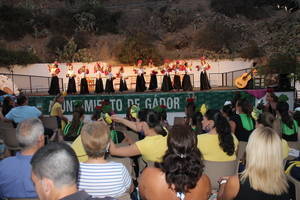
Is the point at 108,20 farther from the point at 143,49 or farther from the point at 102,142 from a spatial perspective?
the point at 102,142

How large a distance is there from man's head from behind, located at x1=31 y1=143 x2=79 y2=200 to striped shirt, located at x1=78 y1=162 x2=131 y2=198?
0.93 m

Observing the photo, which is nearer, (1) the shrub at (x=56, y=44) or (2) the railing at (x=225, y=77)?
(2) the railing at (x=225, y=77)

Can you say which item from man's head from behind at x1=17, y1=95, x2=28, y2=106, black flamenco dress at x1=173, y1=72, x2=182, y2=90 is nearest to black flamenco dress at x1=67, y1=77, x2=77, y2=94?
black flamenco dress at x1=173, y1=72, x2=182, y2=90

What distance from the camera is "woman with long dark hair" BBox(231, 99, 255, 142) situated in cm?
496

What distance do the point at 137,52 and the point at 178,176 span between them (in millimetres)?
22592

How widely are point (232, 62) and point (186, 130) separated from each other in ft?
67.4

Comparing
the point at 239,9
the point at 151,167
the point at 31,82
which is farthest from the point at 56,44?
the point at 151,167

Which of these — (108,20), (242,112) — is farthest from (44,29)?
(242,112)

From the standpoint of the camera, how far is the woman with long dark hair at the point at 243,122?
496cm

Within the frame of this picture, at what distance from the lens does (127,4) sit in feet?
121

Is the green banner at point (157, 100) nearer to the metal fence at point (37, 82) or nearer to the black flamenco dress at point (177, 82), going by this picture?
the black flamenco dress at point (177, 82)

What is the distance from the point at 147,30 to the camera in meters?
30.7

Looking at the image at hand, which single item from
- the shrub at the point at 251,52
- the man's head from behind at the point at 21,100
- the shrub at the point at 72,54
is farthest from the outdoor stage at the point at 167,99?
the shrub at the point at 72,54

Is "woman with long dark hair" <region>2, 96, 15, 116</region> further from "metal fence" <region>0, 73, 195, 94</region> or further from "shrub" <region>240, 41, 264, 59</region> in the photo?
"shrub" <region>240, 41, 264, 59</region>
